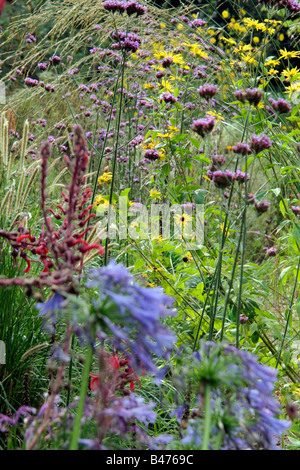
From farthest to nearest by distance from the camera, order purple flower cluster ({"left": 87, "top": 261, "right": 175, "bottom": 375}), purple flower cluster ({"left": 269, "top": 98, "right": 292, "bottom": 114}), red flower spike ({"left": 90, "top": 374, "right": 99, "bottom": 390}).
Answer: purple flower cluster ({"left": 269, "top": 98, "right": 292, "bottom": 114}) < red flower spike ({"left": 90, "top": 374, "right": 99, "bottom": 390}) < purple flower cluster ({"left": 87, "top": 261, "right": 175, "bottom": 375})

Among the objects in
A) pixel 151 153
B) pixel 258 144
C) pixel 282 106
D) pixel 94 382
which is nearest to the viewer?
pixel 94 382

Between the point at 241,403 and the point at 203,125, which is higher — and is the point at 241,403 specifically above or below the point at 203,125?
below

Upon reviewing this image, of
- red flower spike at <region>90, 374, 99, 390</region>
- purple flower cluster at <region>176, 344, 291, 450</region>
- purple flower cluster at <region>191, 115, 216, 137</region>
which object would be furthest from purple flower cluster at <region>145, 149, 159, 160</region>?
purple flower cluster at <region>176, 344, 291, 450</region>

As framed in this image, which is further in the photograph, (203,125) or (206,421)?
(203,125)

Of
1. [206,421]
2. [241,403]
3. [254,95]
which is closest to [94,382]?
[241,403]

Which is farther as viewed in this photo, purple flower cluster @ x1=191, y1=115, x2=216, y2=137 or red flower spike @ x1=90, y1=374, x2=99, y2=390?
purple flower cluster @ x1=191, y1=115, x2=216, y2=137

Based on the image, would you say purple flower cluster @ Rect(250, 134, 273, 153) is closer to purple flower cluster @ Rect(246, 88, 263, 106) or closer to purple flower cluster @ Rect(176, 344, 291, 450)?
purple flower cluster @ Rect(246, 88, 263, 106)

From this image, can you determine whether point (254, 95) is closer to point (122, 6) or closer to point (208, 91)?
point (208, 91)
